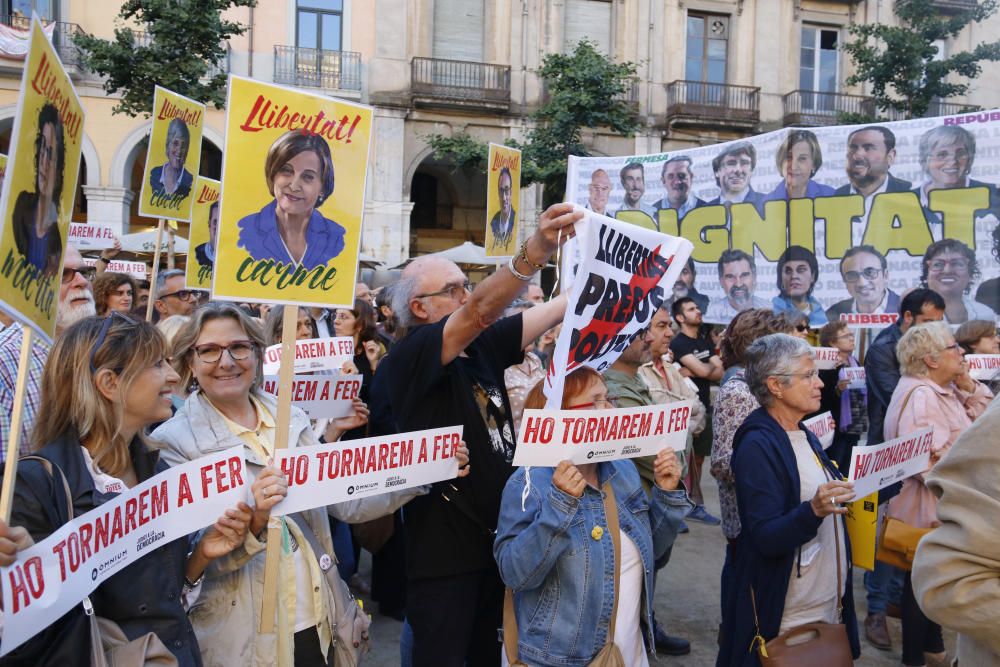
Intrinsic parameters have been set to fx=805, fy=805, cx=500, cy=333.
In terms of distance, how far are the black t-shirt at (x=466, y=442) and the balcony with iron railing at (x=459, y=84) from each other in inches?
696

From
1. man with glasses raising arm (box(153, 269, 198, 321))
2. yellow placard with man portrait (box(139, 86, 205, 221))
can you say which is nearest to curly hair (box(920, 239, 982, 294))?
yellow placard with man portrait (box(139, 86, 205, 221))

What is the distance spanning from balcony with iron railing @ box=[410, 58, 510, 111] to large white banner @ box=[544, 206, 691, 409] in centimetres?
1762

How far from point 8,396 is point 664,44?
68.2ft

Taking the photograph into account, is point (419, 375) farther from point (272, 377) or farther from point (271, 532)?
point (272, 377)

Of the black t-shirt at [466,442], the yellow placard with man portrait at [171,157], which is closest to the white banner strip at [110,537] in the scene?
the black t-shirt at [466,442]

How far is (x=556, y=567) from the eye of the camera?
2.64 meters

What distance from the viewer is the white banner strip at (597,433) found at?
2.46 meters

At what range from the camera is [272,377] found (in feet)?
14.3

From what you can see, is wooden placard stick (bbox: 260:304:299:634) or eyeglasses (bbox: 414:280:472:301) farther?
eyeglasses (bbox: 414:280:472:301)

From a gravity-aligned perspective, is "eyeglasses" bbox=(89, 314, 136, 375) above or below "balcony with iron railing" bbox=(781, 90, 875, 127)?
below

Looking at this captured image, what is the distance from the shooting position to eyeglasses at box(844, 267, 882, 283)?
6.86m

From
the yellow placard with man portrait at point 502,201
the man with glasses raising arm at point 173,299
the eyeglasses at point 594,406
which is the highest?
the yellow placard with man portrait at point 502,201

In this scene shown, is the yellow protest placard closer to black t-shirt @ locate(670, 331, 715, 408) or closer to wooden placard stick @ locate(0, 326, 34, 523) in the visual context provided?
wooden placard stick @ locate(0, 326, 34, 523)

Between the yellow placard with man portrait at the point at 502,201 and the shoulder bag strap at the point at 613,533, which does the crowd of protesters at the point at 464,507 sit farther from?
the yellow placard with man portrait at the point at 502,201
